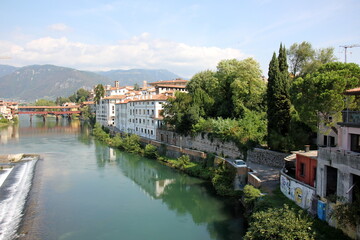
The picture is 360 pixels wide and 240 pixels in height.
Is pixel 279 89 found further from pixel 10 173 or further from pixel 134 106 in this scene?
pixel 134 106

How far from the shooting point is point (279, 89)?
74.9 ft

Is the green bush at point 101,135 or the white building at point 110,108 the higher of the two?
the white building at point 110,108

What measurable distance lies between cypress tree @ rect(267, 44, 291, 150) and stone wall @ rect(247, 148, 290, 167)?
56cm

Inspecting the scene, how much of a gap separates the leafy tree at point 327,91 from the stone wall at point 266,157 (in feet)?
15.6

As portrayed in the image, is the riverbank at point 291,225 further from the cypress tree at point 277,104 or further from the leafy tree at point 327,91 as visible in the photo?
the cypress tree at point 277,104

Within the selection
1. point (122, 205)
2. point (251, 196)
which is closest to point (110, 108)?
point (122, 205)

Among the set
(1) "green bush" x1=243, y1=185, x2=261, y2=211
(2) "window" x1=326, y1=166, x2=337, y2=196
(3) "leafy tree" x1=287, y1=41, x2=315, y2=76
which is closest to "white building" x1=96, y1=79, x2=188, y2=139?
(3) "leafy tree" x1=287, y1=41, x2=315, y2=76

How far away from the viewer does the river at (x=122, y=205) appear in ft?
53.7

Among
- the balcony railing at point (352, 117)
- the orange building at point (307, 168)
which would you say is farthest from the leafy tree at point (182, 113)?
the balcony railing at point (352, 117)

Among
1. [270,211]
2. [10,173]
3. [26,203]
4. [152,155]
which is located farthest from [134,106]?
[270,211]

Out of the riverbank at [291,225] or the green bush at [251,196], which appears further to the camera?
the green bush at [251,196]

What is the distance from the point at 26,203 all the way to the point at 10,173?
967 centimetres

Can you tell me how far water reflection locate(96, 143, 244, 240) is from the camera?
56.0 feet

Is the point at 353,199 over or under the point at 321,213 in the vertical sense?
over
